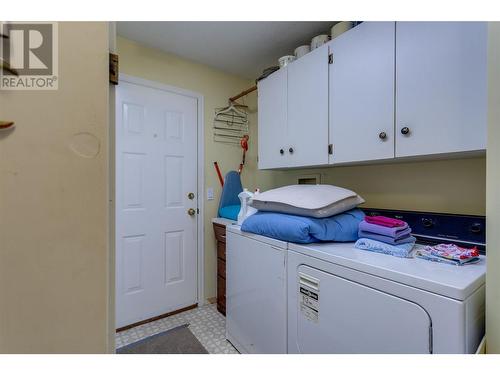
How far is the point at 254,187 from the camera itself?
282 cm

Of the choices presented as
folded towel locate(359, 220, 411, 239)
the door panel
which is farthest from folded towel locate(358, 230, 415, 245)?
the door panel

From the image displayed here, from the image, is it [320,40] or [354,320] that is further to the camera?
[320,40]

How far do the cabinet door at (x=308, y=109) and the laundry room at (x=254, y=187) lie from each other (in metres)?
0.01

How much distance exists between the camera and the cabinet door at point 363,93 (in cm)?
130

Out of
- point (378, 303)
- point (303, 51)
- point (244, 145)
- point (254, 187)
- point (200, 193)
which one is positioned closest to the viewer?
point (378, 303)

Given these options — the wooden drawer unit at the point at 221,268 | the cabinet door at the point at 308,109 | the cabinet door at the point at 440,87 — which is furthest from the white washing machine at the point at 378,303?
the wooden drawer unit at the point at 221,268

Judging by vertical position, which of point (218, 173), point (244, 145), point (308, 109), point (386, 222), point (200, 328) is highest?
point (308, 109)

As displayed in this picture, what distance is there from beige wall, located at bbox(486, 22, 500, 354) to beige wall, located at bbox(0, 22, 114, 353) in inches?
43.6

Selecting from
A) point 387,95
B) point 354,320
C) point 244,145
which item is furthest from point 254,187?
point 354,320

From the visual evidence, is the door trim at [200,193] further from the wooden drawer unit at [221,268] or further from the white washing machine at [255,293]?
the white washing machine at [255,293]

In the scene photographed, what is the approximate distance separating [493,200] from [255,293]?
127 centimetres

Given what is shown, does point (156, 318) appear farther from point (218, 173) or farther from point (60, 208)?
point (60, 208)

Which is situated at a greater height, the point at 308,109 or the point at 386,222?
the point at 308,109
